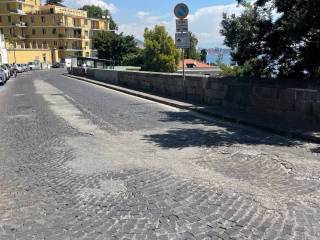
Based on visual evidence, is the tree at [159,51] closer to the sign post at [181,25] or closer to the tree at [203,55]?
the tree at [203,55]

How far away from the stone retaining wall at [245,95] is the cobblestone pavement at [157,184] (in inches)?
49.4

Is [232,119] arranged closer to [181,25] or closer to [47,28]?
[181,25]

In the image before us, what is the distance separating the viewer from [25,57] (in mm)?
98500

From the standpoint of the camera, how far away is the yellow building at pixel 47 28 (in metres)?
115

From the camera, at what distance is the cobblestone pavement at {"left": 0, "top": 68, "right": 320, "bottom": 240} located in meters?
4.45

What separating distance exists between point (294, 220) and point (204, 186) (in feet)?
4.76

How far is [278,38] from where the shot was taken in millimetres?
11609

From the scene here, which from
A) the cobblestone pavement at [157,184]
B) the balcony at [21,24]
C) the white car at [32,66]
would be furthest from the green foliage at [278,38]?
the balcony at [21,24]

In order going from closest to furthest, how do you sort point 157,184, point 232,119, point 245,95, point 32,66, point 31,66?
point 157,184
point 232,119
point 245,95
point 31,66
point 32,66

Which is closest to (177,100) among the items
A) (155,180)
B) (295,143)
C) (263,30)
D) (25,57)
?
(263,30)

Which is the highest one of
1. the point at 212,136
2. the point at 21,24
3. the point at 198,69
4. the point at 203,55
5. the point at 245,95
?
the point at 21,24

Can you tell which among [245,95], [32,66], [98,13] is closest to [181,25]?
[245,95]

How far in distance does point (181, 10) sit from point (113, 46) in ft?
239

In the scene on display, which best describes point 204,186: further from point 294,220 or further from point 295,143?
point 295,143
